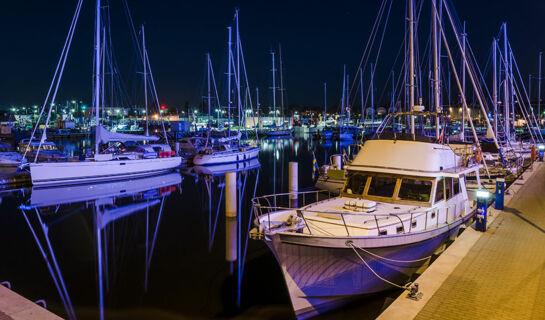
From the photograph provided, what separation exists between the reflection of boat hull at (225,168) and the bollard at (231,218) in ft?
58.6

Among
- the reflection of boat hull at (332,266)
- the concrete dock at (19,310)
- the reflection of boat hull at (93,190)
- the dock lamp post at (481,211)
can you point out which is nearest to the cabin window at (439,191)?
the dock lamp post at (481,211)

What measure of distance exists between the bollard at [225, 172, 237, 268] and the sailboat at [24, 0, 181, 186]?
1510 centimetres

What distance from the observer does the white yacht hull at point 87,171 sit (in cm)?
2650

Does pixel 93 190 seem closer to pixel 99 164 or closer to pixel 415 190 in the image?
pixel 99 164

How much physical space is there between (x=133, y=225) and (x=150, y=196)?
7252mm

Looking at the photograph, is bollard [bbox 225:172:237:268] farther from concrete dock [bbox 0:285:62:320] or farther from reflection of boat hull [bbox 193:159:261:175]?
reflection of boat hull [bbox 193:159:261:175]

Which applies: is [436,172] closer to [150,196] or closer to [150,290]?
[150,290]

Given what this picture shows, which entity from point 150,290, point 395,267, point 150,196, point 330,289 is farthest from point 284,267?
point 150,196

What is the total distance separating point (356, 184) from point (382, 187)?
775 millimetres

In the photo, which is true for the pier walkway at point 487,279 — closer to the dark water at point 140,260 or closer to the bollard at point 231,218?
the dark water at point 140,260

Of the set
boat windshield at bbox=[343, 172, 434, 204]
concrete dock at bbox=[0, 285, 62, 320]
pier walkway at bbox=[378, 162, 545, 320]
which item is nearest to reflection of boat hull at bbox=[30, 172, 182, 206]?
concrete dock at bbox=[0, 285, 62, 320]

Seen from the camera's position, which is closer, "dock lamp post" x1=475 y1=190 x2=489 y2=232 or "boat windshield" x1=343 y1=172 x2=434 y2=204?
"boat windshield" x1=343 y1=172 x2=434 y2=204

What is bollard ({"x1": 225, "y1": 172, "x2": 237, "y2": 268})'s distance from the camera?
13.9 m

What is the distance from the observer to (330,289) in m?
8.67
